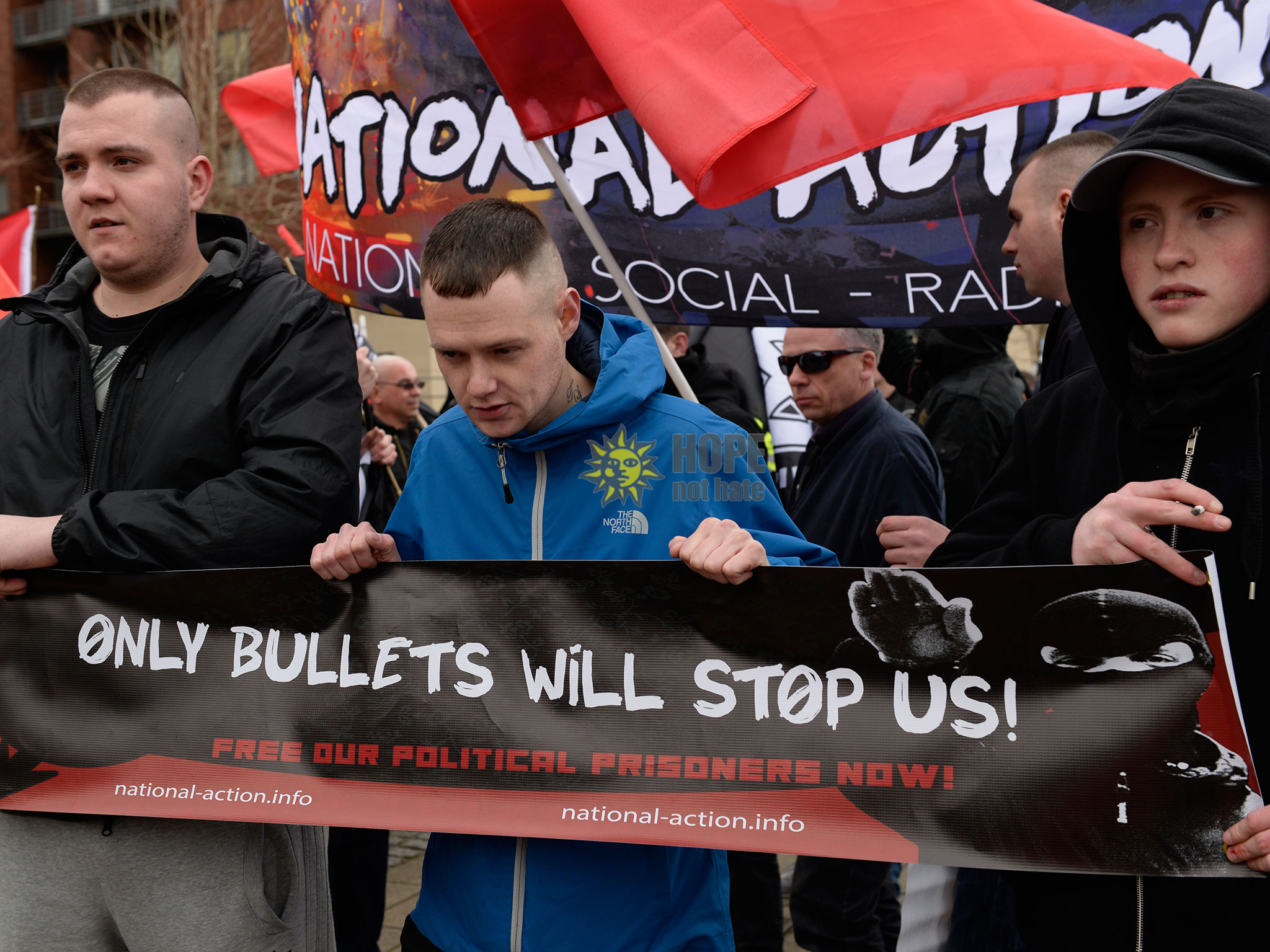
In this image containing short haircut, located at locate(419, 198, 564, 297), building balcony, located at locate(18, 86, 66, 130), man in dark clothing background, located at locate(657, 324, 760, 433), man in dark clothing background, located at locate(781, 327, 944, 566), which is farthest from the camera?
building balcony, located at locate(18, 86, 66, 130)

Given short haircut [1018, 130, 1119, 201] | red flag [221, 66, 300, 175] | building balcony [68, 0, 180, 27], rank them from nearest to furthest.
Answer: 1. short haircut [1018, 130, 1119, 201]
2. red flag [221, 66, 300, 175]
3. building balcony [68, 0, 180, 27]

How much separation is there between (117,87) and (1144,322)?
97.4 inches

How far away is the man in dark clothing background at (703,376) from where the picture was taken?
5027mm

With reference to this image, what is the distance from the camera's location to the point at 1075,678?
2139 mm

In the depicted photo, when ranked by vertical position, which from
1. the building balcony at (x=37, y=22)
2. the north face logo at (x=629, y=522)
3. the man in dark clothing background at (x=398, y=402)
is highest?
the building balcony at (x=37, y=22)

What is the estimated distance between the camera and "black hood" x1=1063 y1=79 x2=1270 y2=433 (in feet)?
6.21

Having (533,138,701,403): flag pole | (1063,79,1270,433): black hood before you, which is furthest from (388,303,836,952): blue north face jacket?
(1063,79,1270,433): black hood

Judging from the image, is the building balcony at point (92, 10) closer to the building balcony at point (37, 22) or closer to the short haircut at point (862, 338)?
the building balcony at point (37, 22)

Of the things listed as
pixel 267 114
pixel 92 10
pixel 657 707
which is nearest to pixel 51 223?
pixel 92 10

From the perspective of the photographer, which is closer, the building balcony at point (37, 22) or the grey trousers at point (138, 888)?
the grey trousers at point (138, 888)

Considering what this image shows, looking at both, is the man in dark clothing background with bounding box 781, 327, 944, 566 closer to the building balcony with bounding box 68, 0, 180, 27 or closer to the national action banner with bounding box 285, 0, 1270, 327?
the national action banner with bounding box 285, 0, 1270, 327

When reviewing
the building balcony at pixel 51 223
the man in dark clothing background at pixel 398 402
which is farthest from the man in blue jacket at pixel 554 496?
the building balcony at pixel 51 223

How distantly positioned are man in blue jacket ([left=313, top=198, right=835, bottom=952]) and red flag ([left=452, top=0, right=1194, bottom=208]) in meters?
0.62

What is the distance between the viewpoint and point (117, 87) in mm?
2859
